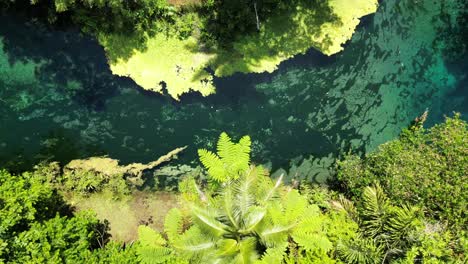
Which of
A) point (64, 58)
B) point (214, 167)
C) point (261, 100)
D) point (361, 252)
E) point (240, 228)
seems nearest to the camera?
point (361, 252)

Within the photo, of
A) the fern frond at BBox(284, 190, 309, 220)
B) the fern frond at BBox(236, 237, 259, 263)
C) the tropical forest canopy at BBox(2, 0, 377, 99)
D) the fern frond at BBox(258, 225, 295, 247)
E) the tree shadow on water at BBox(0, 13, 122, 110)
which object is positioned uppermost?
the tropical forest canopy at BBox(2, 0, 377, 99)

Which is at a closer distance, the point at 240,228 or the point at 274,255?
the point at 274,255

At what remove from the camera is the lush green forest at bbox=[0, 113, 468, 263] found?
36.5 feet

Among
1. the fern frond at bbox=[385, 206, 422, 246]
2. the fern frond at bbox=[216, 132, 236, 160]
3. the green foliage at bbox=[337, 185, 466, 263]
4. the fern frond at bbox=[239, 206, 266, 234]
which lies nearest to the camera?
the green foliage at bbox=[337, 185, 466, 263]

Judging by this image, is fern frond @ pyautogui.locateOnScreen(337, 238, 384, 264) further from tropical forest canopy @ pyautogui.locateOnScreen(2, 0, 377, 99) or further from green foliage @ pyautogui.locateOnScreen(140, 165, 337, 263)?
tropical forest canopy @ pyautogui.locateOnScreen(2, 0, 377, 99)

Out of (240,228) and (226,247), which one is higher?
(240,228)

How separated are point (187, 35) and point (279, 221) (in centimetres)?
730

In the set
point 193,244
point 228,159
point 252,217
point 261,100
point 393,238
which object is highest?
point 261,100

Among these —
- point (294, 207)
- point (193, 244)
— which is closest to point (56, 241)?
point (193, 244)

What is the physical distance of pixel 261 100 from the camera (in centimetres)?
1570

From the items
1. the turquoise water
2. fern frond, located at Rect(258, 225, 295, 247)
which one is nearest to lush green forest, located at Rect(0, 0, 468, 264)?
fern frond, located at Rect(258, 225, 295, 247)

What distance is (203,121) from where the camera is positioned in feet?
Answer: 50.7

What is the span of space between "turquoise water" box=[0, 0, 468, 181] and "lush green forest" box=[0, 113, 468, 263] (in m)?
2.56

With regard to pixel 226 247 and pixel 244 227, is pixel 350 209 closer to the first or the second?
pixel 244 227
